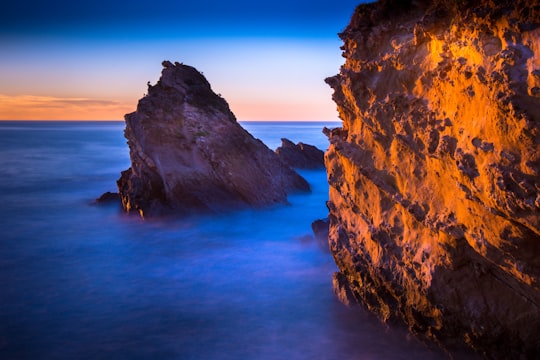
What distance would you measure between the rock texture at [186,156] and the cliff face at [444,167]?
699cm

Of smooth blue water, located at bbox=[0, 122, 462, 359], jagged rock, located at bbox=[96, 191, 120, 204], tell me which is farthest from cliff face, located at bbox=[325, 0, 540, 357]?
jagged rock, located at bbox=[96, 191, 120, 204]

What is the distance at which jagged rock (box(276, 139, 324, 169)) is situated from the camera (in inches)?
870

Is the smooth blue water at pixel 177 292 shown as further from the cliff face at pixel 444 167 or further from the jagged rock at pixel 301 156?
the jagged rock at pixel 301 156

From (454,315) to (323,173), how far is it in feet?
53.1

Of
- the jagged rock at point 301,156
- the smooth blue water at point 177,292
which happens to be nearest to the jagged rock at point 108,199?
the smooth blue water at point 177,292

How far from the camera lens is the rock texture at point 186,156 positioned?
12953mm

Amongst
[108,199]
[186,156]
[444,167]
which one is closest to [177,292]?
[444,167]

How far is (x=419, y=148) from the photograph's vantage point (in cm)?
488

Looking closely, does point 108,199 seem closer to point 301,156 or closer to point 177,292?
point 177,292

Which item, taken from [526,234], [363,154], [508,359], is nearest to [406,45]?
[363,154]

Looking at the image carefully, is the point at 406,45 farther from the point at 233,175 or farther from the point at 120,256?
the point at 233,175

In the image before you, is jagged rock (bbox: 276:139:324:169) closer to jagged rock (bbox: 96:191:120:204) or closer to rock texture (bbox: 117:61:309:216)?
rock texture (bbox: 117:61:309:216)

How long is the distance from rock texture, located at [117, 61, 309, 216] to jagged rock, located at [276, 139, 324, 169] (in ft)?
26.7

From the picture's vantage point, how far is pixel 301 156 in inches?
888
